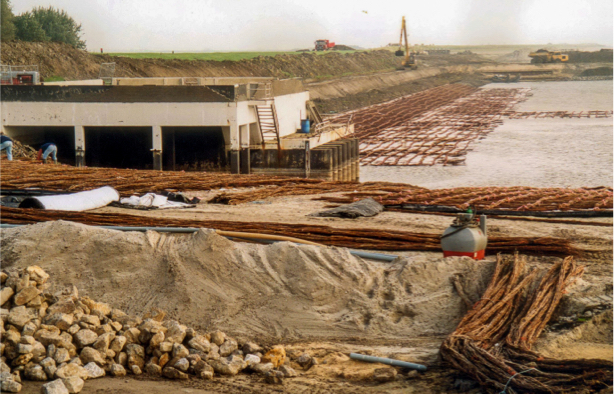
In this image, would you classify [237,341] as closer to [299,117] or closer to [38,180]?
[38,180]

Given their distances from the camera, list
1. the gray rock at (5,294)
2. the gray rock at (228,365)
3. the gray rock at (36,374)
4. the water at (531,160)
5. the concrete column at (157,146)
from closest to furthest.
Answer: the gray rock at (36,374)
the gray rock at (228,365)
the gray rock at (5,294)
the concrete column at (157,146)
the water at (531,160)

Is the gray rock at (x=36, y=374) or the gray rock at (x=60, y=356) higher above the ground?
the gray rock at (x=60, y=356)

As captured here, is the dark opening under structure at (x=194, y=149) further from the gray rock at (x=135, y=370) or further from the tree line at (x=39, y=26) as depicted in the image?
the tree line at (x=39, y=26)

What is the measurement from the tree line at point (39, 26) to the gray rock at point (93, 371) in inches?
2021

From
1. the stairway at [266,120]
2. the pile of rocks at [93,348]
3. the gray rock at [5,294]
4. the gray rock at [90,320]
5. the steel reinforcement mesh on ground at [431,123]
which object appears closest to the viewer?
the pile of rocks at [93,348]

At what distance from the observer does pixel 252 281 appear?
974 centimetres

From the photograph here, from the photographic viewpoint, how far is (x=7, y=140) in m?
23.3

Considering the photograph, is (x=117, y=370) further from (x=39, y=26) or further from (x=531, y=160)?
(x=39, y=26)

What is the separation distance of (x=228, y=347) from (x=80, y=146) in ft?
72.7

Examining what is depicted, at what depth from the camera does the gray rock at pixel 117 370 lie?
24.3 feet

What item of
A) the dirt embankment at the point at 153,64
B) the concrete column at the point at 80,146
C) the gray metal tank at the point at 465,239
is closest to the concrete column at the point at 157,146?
the concrete column at the point at 80,146

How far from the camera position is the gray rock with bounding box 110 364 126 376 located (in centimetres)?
742

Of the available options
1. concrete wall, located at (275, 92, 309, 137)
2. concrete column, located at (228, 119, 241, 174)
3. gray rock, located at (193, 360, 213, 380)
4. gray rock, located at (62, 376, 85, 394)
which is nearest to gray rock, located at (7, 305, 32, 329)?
gray rock, located at (62, 376, 85, 394)

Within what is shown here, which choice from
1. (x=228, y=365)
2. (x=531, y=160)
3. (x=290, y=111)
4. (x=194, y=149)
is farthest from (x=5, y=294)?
(x=531, y=160)
